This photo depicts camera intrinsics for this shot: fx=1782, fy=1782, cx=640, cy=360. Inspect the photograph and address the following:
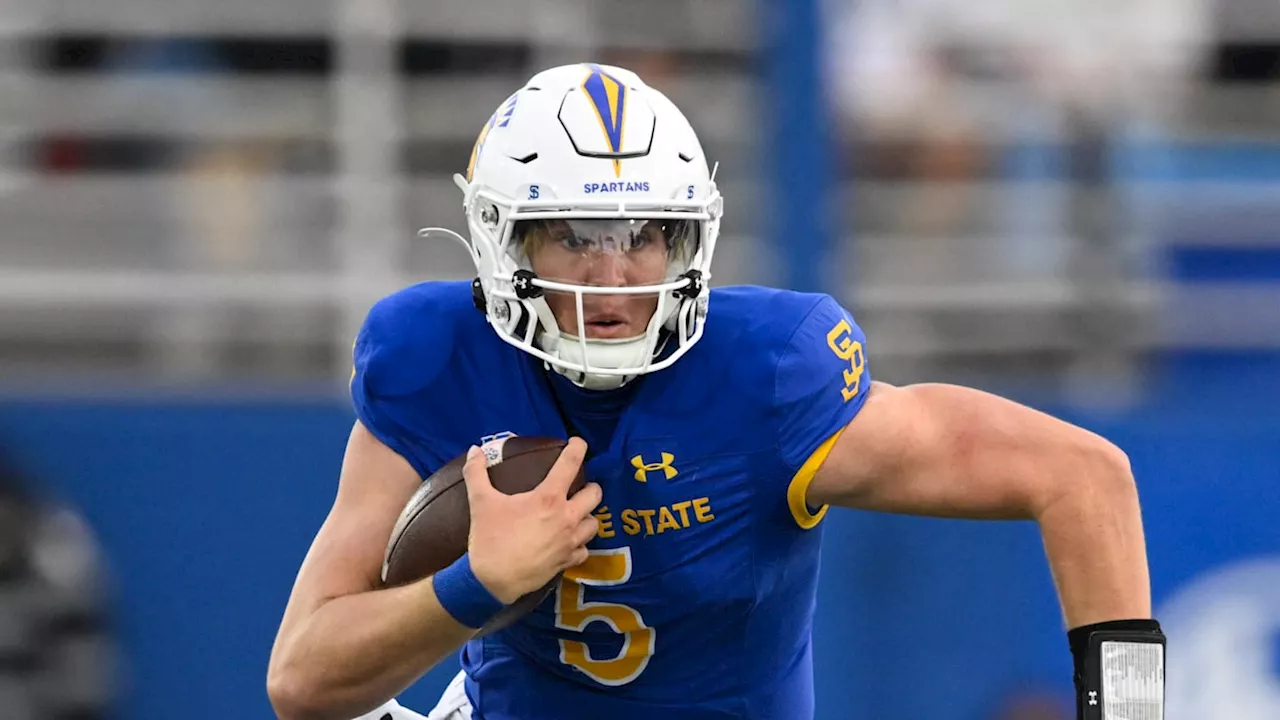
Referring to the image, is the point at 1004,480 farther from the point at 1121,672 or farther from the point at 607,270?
the point at 607,270

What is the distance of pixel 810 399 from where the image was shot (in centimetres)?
268

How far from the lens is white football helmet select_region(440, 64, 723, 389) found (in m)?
2.64

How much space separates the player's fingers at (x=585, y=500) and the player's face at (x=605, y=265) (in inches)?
9.1

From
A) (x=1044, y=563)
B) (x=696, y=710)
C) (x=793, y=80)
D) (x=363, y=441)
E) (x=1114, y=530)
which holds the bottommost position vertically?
(x=1044, y=563)

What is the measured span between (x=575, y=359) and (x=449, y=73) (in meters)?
2.66

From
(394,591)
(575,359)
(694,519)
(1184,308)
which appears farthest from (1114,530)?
(1184,308)

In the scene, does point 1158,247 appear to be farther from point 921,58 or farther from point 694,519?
point 694,519

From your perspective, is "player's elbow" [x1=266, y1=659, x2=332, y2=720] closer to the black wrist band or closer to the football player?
the football player

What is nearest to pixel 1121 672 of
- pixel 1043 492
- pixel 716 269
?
pixel 1043 492

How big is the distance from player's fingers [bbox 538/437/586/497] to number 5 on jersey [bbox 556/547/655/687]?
8.1 inches

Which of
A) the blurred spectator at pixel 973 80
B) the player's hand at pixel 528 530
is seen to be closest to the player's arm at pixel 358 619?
the player's hand at pixel 528 530

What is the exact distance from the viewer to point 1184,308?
203 inches

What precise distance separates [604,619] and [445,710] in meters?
0.52

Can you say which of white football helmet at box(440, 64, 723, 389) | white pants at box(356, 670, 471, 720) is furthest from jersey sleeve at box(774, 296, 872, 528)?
white pants at box(356, 670, 471, 720)
